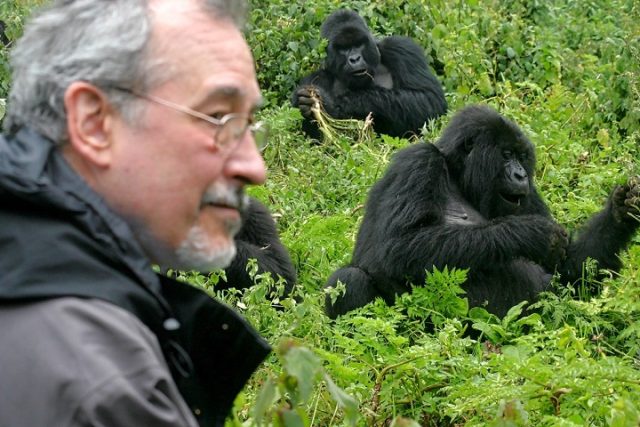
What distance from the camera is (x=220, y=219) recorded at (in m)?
1.97

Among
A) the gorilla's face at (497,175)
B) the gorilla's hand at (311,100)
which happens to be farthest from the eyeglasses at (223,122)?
the gorilla's hand at (311,100)

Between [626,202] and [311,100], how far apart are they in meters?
3.82

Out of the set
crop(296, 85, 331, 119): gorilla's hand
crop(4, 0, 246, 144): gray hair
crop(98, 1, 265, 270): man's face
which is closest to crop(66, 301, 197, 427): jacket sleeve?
crop(98, 1, 265, 270): man's face

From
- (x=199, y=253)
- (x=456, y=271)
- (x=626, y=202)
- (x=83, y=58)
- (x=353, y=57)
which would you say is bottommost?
(x=353, y=57)

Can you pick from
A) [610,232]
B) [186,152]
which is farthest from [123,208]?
[610,232]

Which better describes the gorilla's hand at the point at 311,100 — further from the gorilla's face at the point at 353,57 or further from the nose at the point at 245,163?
the nose at the point at 245,163

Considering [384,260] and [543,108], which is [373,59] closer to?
[543,108]

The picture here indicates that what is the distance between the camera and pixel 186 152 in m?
1.86

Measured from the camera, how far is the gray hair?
1835 mm

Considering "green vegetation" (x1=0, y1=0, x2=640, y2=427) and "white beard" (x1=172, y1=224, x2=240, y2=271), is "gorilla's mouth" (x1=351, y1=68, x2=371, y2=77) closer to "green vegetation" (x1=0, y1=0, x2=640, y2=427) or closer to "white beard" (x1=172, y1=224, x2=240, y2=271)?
"green vegetation" (x1=0, y1=0, x2=640, y2=427)

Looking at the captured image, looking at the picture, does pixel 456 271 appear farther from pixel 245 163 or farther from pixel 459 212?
pixel 245 163

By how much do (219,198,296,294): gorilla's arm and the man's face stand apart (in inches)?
162

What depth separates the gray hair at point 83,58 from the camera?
72.2 inches

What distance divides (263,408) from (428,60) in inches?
327
